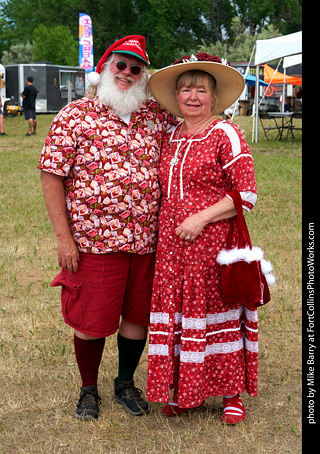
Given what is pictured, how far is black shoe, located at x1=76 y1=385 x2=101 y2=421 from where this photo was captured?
10.8ft

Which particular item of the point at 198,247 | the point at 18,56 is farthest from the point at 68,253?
the point at 18,56

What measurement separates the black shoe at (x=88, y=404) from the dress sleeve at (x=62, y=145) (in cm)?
121

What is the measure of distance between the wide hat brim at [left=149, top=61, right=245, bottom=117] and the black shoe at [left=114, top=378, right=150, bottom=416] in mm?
1541

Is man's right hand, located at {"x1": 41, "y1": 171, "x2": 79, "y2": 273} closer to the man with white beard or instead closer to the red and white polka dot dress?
the man with white beard

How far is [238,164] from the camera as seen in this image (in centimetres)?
295

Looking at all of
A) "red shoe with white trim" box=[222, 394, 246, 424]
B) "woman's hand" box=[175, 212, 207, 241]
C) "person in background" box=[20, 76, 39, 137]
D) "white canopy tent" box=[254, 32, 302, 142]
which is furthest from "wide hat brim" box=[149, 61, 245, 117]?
"person in background" box=[20, 76, 39, 137]

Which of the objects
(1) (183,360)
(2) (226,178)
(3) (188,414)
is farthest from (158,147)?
(3) (188,414)

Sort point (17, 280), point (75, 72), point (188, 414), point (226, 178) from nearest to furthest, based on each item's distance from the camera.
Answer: point (226, 178) < point (188, 414) < point (17, 280) < point (75, 72)

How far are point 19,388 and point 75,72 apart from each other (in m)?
31.1

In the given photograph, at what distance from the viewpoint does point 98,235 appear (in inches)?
122

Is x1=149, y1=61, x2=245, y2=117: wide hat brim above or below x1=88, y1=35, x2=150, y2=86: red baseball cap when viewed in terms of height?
below

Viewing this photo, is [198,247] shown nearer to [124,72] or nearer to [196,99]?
[196,99]

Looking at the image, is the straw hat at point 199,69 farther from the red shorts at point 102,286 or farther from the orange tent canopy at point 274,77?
the orange tent canopy at point 274,77
